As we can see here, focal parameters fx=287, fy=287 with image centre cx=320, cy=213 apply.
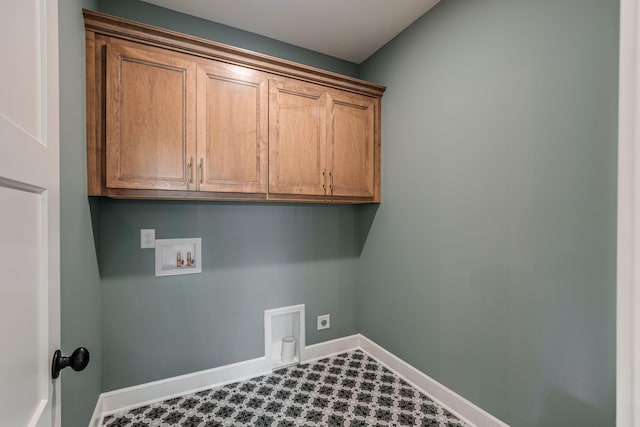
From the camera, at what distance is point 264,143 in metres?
1.81

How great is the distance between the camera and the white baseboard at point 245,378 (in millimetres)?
1600

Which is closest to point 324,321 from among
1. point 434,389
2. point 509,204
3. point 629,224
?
point 434,389

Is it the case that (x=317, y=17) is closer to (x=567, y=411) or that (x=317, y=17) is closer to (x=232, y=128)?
(x=232, y=128)

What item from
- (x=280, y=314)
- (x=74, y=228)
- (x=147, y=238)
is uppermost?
(x=74, y=228)

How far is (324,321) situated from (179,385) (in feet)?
3.62

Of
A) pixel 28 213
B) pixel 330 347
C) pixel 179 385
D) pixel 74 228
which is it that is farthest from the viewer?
pixel 330 347

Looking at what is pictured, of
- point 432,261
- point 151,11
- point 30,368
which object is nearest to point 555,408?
point 432,261

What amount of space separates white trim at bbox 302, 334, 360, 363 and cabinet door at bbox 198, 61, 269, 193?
4.50 ft

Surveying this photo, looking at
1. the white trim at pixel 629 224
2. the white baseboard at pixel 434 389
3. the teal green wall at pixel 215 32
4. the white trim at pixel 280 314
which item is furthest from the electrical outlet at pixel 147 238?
the white trim at pixel 629 224

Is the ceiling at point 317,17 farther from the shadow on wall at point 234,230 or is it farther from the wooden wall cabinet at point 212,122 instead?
the shadow on wall at point 234,230

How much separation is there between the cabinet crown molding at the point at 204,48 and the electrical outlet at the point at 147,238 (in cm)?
106

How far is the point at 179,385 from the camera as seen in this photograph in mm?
1857

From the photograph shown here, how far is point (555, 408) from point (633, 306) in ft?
3.29

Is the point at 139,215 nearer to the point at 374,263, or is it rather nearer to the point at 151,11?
the point at 151,11
